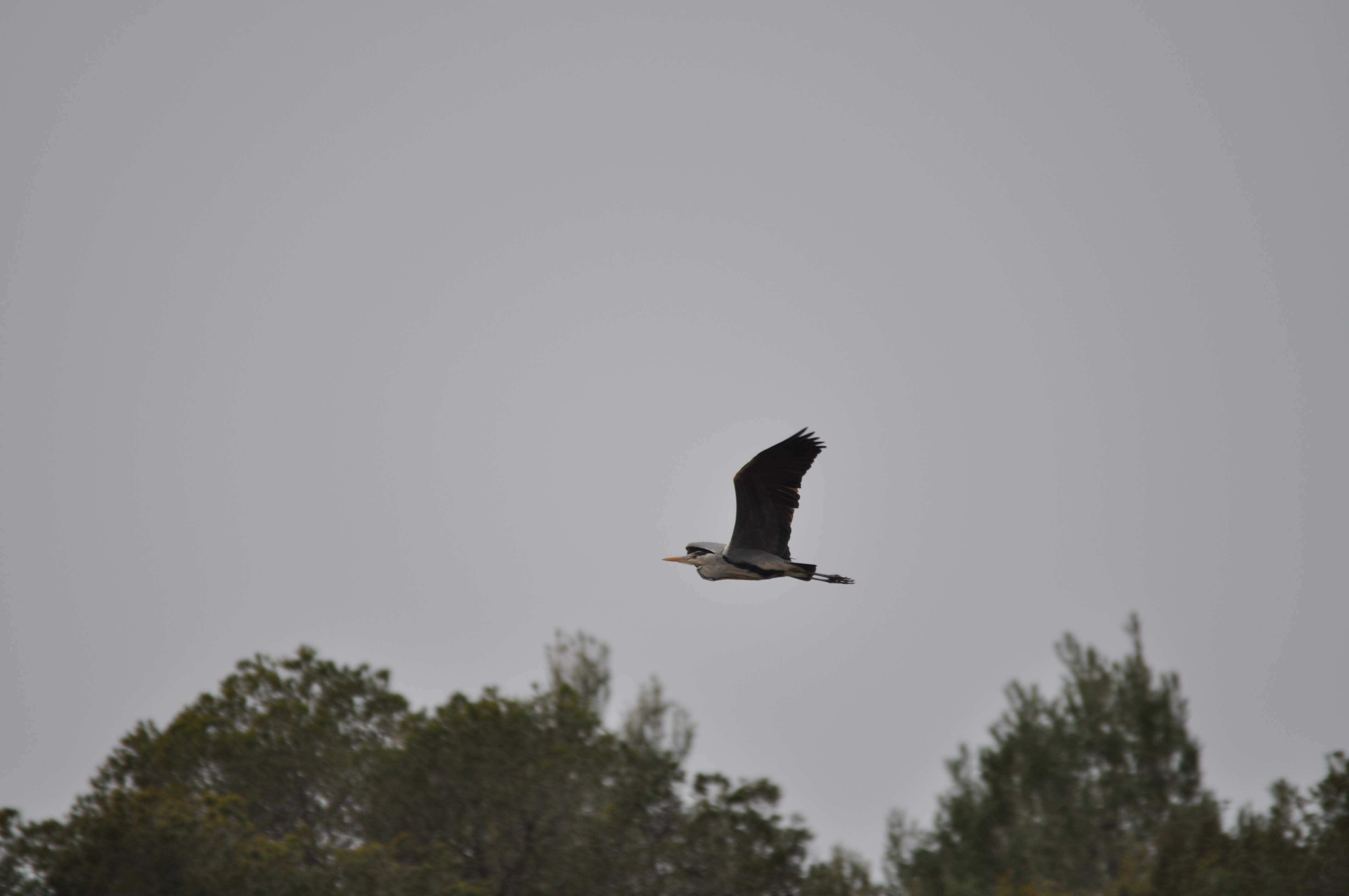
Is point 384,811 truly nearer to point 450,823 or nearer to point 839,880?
point 450,823

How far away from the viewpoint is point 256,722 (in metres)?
18.9

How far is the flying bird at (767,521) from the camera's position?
39.4 ft

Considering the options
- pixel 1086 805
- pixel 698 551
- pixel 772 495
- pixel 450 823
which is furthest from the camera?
pixel 1086 805

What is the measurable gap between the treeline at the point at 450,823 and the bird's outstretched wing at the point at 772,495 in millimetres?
5915

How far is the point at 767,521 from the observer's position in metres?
12.6

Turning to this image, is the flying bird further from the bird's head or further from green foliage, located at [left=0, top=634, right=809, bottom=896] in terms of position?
green foliage, located at [left=0, top=634, right=809, bottom=896]

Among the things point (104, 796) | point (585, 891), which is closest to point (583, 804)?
point (585, 891)

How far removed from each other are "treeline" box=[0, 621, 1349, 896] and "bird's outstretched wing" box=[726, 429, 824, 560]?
19.4 feet

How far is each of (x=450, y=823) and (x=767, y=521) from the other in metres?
7.51

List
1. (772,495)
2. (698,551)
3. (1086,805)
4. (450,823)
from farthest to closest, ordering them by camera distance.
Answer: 1. (1086,805)
2. (450,823)
3. (698,551)
4. (772,495)

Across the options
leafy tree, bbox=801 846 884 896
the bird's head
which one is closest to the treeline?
leafy tree, bbox=801 846 884 896

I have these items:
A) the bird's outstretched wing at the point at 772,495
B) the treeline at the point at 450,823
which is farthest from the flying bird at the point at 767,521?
the treeline at the point at 450,823

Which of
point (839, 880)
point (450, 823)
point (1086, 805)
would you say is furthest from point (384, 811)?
point (1086, 805)

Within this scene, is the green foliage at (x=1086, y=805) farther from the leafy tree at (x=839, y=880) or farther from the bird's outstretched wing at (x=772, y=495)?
the bird's outstretched wing at (x=772, y=495)
